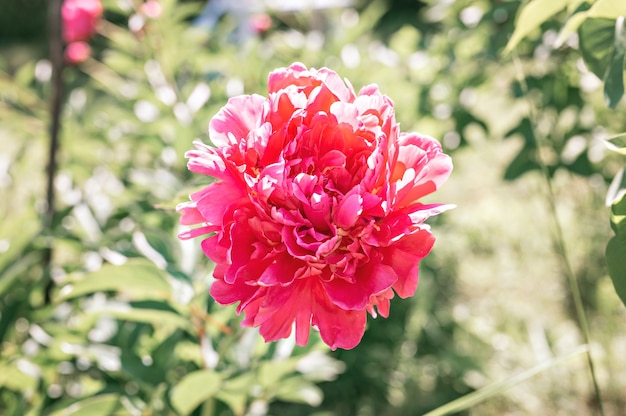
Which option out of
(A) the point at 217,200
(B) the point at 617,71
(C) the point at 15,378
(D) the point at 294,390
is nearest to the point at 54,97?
(C) the point at 15,378

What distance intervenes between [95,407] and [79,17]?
102cm

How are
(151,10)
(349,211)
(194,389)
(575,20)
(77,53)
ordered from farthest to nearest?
(77,53) < (151,10) < (194,389) < (575,20) < (349,211)

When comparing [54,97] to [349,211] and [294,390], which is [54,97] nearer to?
[294,390]

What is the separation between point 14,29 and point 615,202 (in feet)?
27.1

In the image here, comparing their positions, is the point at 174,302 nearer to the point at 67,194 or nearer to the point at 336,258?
the point at 336,258

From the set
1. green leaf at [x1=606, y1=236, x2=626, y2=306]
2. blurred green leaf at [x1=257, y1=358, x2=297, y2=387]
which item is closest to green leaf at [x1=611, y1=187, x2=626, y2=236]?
green leaf at [x1=606, y1=236, x2=626, y2=306]

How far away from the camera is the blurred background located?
27.4 inches

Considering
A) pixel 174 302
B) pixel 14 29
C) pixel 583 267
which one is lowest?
pixel 14 29

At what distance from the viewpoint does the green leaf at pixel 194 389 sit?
0.59 m

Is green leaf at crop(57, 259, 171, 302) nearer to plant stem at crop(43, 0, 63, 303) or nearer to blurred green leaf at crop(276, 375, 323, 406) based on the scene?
blurred green leaf at crop(276, 375, 323, 406)

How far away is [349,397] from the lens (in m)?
1.25

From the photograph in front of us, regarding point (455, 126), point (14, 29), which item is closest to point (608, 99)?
point (455, 126)

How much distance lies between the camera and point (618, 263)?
1.41 ft

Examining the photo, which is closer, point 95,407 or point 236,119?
point 236,119
